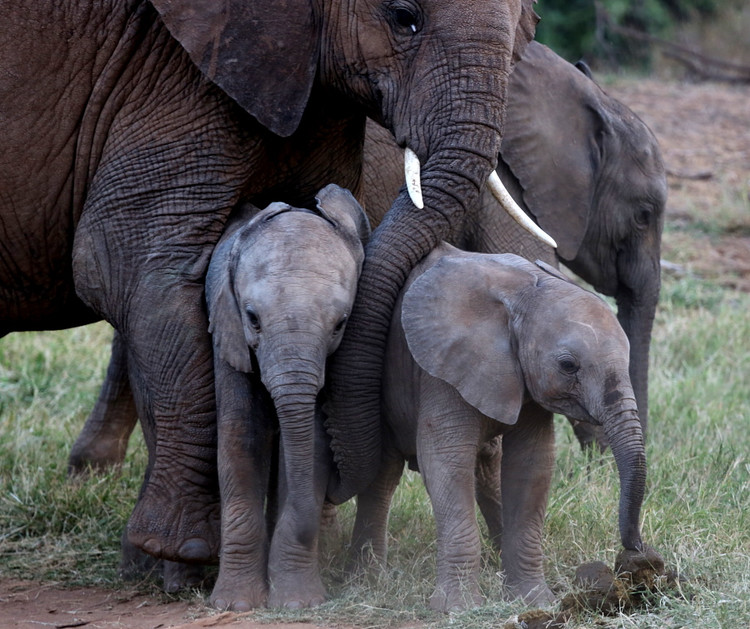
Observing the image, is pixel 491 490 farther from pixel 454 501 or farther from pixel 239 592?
pixel 239 592

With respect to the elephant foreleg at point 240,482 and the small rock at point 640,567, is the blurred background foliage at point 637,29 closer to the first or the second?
the elephant foreleg at point 240,482

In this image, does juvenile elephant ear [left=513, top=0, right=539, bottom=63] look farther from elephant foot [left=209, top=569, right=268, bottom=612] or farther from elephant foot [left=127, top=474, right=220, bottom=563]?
elephant foot [left=209, top=569, right=268, bottom=612]

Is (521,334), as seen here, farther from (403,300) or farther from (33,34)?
(33,34)

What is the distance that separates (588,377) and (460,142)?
0.80m

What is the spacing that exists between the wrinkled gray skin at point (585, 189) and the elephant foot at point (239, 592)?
1.78 m

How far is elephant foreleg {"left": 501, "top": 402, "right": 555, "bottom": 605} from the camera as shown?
4.12m

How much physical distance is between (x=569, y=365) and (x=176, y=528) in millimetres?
1384

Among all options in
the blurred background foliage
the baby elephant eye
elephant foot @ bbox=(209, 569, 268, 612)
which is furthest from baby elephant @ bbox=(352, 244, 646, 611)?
the blurred background foliage

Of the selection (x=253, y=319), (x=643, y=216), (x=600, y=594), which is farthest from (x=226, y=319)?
(x=643, y=216)

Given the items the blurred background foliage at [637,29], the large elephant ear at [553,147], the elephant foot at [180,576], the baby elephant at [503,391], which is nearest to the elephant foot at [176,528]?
the elephant foot at [180,576]

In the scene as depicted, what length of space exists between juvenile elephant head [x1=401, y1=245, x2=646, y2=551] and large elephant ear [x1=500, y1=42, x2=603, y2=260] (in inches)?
58.5

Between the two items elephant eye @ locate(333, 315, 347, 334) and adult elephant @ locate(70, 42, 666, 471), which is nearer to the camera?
elephant eye @ locate(333, 315, 347, 334)

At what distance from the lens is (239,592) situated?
13.9 ft

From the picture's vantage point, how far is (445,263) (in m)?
4.18
